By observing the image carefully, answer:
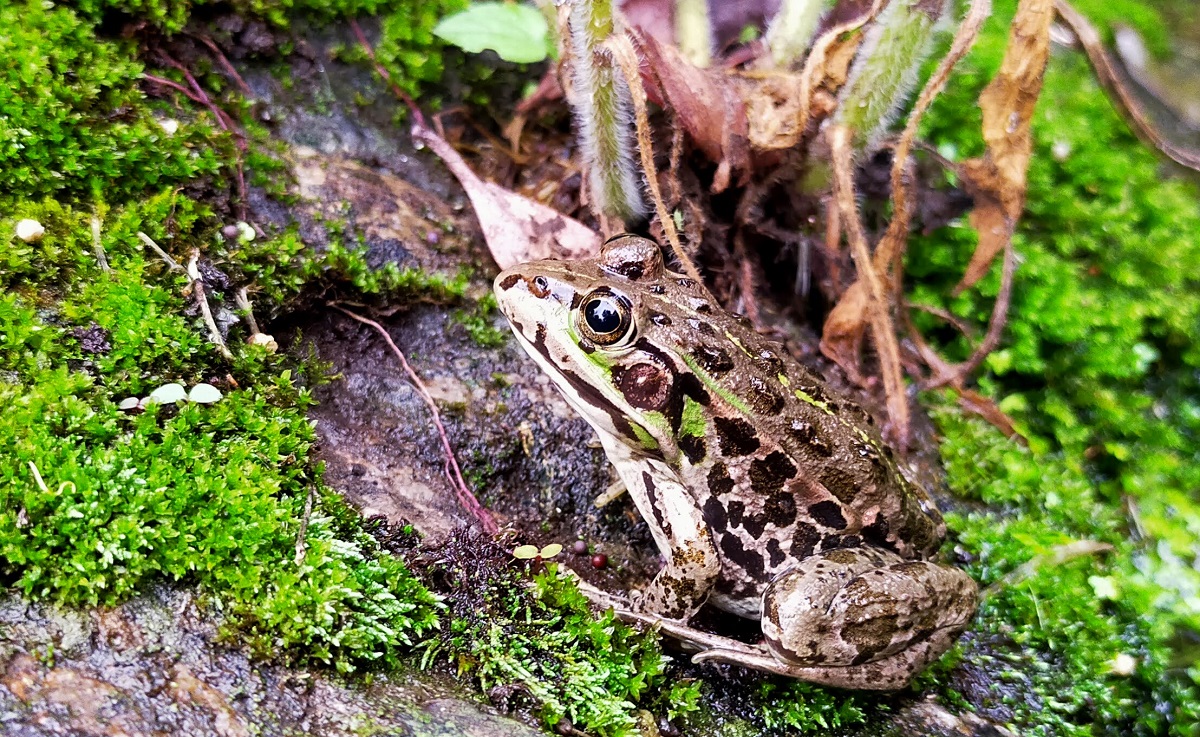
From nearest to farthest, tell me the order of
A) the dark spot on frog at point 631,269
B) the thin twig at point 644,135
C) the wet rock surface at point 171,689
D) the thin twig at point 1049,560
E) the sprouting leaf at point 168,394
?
the wet rock surface at point 171,689 < the sprouting leaf at point 168,394 < the dark spot on frog at point 631,269 < the thin twig at point 644,135 < the thin twig at point 1049,560

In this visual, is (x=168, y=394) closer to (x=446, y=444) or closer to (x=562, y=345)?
(x=446, y=444)

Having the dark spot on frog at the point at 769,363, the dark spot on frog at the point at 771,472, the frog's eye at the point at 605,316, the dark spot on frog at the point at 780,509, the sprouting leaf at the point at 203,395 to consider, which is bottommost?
the dark spot on frog at the point at 780,509

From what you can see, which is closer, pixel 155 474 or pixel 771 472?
pixel 155 474

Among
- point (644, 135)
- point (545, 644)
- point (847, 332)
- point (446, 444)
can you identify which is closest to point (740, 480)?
point (545, 644)

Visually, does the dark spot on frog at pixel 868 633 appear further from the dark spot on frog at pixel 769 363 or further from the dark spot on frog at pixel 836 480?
the dark spot on frog at pixel 769 363

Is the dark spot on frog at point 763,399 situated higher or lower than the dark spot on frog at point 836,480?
higher

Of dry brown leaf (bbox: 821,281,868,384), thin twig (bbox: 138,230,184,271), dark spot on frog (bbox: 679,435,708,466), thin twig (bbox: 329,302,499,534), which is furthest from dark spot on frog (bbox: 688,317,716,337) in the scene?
thin twig (bbox: 138,230,184,271)

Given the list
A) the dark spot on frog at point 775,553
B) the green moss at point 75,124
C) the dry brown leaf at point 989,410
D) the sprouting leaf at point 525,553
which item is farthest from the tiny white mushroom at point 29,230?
the dry brown leaf at point 989,410
